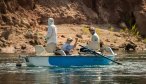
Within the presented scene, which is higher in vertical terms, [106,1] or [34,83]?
[106,1]

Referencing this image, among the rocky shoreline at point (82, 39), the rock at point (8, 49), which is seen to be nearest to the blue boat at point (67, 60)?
the rocky shoreline at point (82, 39)

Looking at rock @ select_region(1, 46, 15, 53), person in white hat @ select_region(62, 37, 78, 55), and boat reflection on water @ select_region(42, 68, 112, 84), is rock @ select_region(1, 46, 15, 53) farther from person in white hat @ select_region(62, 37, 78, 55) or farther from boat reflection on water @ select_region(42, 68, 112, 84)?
boat reflection on water @ select_region(42, 68, 112, 84)

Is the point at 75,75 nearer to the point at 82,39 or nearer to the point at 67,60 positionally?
the point at 67,60

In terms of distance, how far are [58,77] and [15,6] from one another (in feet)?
132

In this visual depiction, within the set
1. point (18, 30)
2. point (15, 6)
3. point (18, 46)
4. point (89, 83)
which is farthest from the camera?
point (15, 6)

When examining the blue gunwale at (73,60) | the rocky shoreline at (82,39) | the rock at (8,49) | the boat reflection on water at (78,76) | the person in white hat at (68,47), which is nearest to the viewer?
the boat reflection on water at (78,76)

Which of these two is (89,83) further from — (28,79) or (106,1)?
(106,1)

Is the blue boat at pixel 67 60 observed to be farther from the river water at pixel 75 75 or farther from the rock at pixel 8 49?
the rock at pixel 8 49

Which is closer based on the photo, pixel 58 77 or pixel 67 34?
pixel 58 77

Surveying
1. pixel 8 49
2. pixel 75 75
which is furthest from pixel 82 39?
pixel 75 75

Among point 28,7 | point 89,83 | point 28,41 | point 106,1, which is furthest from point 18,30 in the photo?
point 89,83

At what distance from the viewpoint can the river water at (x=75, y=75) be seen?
22406 mm

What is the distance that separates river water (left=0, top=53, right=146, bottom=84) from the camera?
73.5ft

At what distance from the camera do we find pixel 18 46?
53.5m
